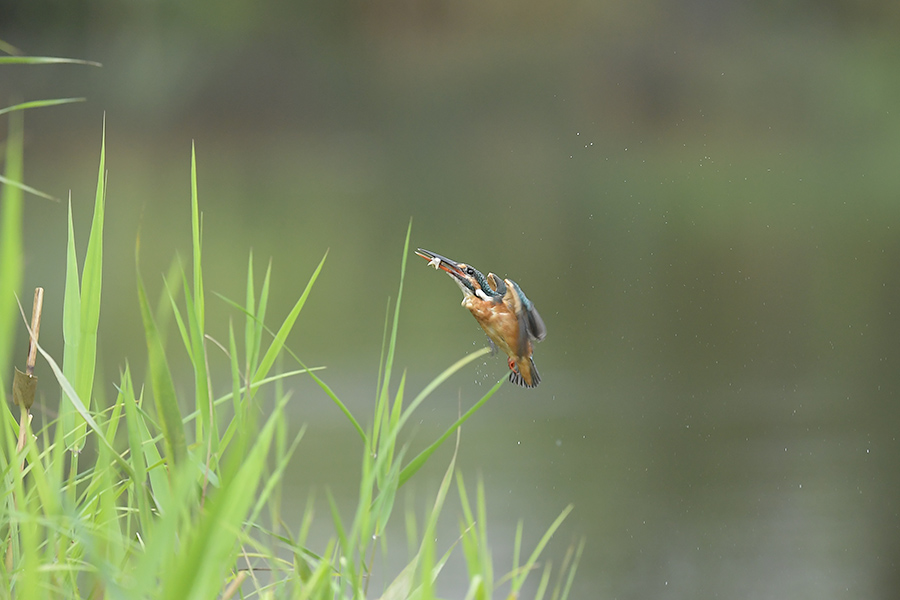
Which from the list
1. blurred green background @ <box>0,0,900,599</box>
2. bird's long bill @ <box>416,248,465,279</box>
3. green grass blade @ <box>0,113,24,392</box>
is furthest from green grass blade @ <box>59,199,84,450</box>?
blurred green background @ <box>0,0,900,599</box>

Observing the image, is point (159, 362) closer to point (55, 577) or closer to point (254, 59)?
point (55, 577)

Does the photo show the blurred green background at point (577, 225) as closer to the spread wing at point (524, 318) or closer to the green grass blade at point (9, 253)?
the spread wing at point (524, 318)

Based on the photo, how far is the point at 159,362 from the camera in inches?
22.5

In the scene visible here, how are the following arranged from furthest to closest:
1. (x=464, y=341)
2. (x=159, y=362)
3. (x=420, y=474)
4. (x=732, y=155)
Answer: (x=732, y=155)
(x=464, y=341)
(x=420, y=474)
(x=159, y=362)

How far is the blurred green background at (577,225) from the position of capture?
3.29m

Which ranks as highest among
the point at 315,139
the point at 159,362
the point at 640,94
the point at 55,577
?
the point at 159,362

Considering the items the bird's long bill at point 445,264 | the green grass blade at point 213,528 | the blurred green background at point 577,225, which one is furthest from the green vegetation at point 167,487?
the blurred green background at point 577,225

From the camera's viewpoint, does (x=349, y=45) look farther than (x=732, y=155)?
Yes

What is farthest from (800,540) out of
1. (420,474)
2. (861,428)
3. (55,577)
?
(55,577)

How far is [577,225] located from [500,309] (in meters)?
6.83

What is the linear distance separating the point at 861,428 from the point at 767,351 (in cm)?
96

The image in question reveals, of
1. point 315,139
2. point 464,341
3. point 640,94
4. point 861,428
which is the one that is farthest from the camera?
point 315,139

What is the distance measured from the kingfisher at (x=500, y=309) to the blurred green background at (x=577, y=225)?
72.6 inches

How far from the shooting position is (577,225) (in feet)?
24.9
